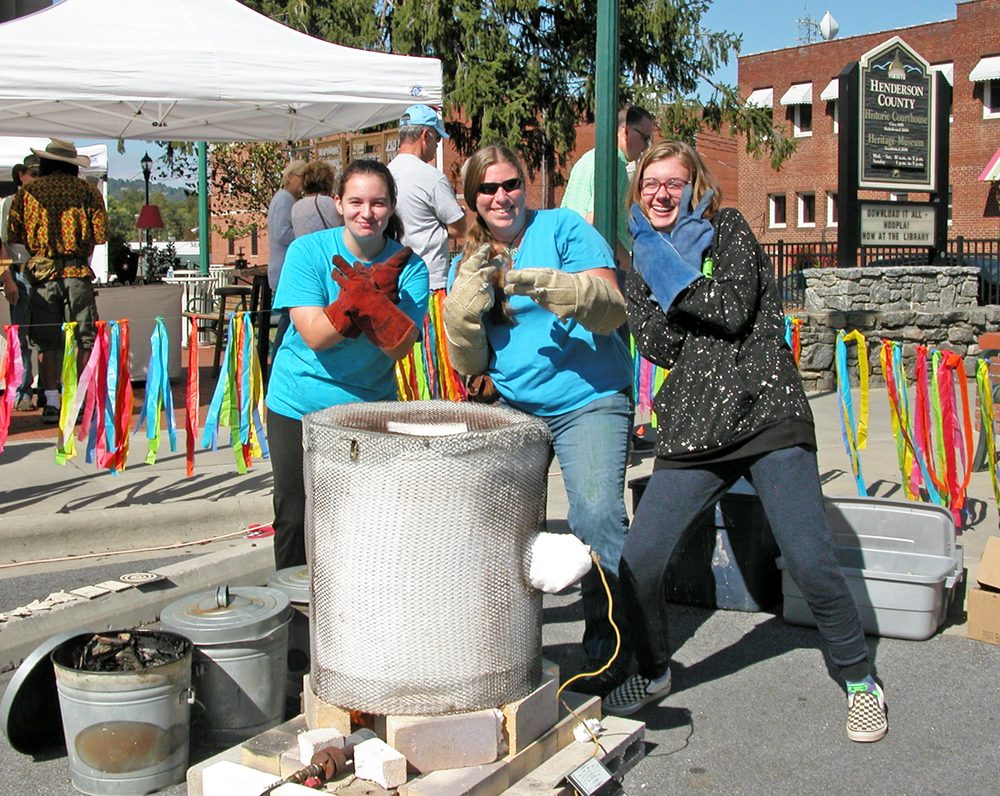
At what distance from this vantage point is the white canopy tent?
8344mm

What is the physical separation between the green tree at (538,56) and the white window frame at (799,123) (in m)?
24.9

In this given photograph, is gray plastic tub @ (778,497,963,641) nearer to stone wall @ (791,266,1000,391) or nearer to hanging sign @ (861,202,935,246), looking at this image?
stone wall @ (791,266,1000,391)

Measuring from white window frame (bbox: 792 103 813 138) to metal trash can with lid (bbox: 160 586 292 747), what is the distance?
1908 inches

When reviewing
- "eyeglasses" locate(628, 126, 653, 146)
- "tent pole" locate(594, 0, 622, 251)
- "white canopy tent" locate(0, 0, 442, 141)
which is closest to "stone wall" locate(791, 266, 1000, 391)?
"eyeglasses" locate(628, 126, 653, 146)

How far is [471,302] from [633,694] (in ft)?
4.74

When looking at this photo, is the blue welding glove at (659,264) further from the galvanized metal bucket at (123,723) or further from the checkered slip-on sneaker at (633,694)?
the galvanized metal bucket at (123,723)

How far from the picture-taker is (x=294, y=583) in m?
4.03

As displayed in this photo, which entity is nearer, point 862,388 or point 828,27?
point 862,388

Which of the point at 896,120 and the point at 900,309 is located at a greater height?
the point at 896,120

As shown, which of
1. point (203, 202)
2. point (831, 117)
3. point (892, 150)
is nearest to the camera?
point (892, 150)

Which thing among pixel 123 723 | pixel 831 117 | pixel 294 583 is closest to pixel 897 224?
pixel 294 583

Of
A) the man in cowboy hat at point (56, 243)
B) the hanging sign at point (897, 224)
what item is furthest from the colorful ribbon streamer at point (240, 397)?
the hanging sign at point (897, 224)

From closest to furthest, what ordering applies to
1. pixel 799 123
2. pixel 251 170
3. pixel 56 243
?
pixel 56 243 < pixel 251 170 < pixel 799 123

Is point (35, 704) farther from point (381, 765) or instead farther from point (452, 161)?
point (452, 161)
